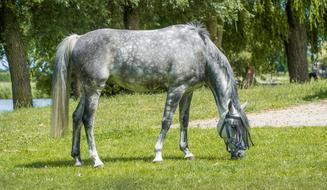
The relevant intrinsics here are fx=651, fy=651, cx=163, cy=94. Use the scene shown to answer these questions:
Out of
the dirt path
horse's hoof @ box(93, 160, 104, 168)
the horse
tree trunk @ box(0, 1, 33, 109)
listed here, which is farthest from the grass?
tree trunk @ box(0, 1, 33, 109)

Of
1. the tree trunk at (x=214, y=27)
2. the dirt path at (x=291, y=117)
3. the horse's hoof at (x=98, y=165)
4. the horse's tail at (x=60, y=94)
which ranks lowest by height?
the dirt path at (x=291, y=117)

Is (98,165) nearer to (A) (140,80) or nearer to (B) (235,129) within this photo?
(A) (140,80)

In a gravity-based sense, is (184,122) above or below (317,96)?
above

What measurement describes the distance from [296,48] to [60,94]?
2265 centimetres

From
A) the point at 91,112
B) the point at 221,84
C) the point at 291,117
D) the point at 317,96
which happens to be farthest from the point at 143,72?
the point at 317,96

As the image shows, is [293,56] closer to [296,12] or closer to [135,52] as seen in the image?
[296,12]

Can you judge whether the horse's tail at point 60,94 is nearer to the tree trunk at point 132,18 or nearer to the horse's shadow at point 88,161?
the horse's shadow at point 88,161

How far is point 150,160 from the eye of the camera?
11.0 meters

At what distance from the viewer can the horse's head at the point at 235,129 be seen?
34.3 ft

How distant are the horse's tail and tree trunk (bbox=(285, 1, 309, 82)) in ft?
71.3

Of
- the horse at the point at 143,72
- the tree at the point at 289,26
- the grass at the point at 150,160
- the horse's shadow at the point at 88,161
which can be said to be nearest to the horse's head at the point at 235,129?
the horse at the point at 143,72

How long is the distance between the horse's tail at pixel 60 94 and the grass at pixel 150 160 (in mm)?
659

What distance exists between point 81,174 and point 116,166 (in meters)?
0.85

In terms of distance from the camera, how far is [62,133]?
10.3m
